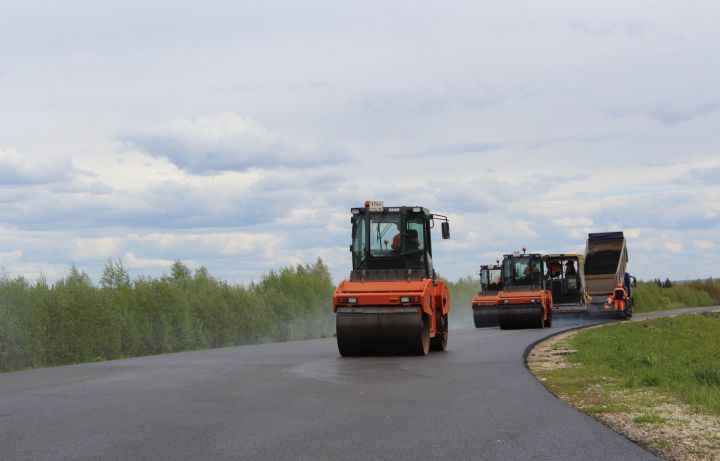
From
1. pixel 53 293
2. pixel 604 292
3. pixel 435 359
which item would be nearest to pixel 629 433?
pixel 435 359

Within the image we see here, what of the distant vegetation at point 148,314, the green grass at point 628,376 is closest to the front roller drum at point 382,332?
the green grass at point 628,376

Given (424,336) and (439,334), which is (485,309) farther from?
(424,336)

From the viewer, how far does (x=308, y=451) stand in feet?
27.9

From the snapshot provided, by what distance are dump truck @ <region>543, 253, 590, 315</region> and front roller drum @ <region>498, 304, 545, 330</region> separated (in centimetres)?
705

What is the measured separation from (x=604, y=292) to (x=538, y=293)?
984 cm

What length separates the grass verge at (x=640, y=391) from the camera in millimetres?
9250

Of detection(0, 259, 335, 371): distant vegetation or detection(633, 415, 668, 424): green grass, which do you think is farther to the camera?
detection(0, 259, 335, 371): distant vegetation

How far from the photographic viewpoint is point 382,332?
66.7 feet

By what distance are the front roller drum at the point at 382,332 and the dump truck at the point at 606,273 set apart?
87.5 feet

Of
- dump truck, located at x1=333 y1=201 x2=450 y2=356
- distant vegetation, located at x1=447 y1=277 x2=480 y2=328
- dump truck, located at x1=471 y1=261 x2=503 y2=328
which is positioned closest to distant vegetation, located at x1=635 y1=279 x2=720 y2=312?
distant vegetation, located at x1=447 y1=277 x2=480 y2=328

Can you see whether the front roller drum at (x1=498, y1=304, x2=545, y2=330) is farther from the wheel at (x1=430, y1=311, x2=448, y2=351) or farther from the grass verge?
the wheel at (x1=430, y1=311, x2=448, y2=351)

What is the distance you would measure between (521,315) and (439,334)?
14962mm

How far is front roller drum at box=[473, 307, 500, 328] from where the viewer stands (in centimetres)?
4375

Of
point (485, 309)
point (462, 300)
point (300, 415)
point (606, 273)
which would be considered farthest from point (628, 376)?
point (462, 300)
